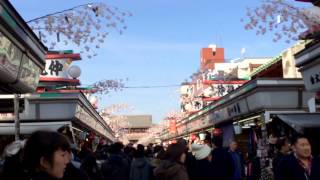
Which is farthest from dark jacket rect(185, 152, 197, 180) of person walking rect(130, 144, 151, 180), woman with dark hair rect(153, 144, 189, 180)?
→ person walking rect(130, 144, 151, 180)

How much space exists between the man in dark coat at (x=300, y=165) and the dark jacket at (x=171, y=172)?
3.67 ft

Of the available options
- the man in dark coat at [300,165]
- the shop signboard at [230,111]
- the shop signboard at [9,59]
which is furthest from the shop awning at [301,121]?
the shop signboard at [9,59]

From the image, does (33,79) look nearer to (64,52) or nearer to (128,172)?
(128,172)

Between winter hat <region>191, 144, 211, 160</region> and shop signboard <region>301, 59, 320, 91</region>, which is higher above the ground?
shop signboard <region>301, 59, 320, 91</region>

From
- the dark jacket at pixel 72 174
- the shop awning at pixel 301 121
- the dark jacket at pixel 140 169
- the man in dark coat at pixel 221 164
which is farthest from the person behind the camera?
the shop awning at pixel 301 121

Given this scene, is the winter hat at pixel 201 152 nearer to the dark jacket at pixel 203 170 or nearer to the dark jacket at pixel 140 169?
the dark jacket at pixel 203 170

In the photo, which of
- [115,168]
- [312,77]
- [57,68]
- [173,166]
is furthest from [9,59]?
[57,68]

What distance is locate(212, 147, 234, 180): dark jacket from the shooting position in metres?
8.05

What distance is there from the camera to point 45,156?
9.90 ft

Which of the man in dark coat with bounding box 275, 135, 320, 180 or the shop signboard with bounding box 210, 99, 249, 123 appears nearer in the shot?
the man in dark coat with bounding box 275, 135, 320, 180

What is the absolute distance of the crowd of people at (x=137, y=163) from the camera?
3.04m

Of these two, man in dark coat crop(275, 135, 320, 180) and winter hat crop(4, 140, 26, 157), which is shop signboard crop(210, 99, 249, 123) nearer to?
man in dark coat crop(275, 135, 320, 180)

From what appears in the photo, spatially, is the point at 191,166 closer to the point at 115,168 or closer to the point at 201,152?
the point at 201,152

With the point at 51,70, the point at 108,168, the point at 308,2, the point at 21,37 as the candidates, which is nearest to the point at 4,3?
the point at 21,37
